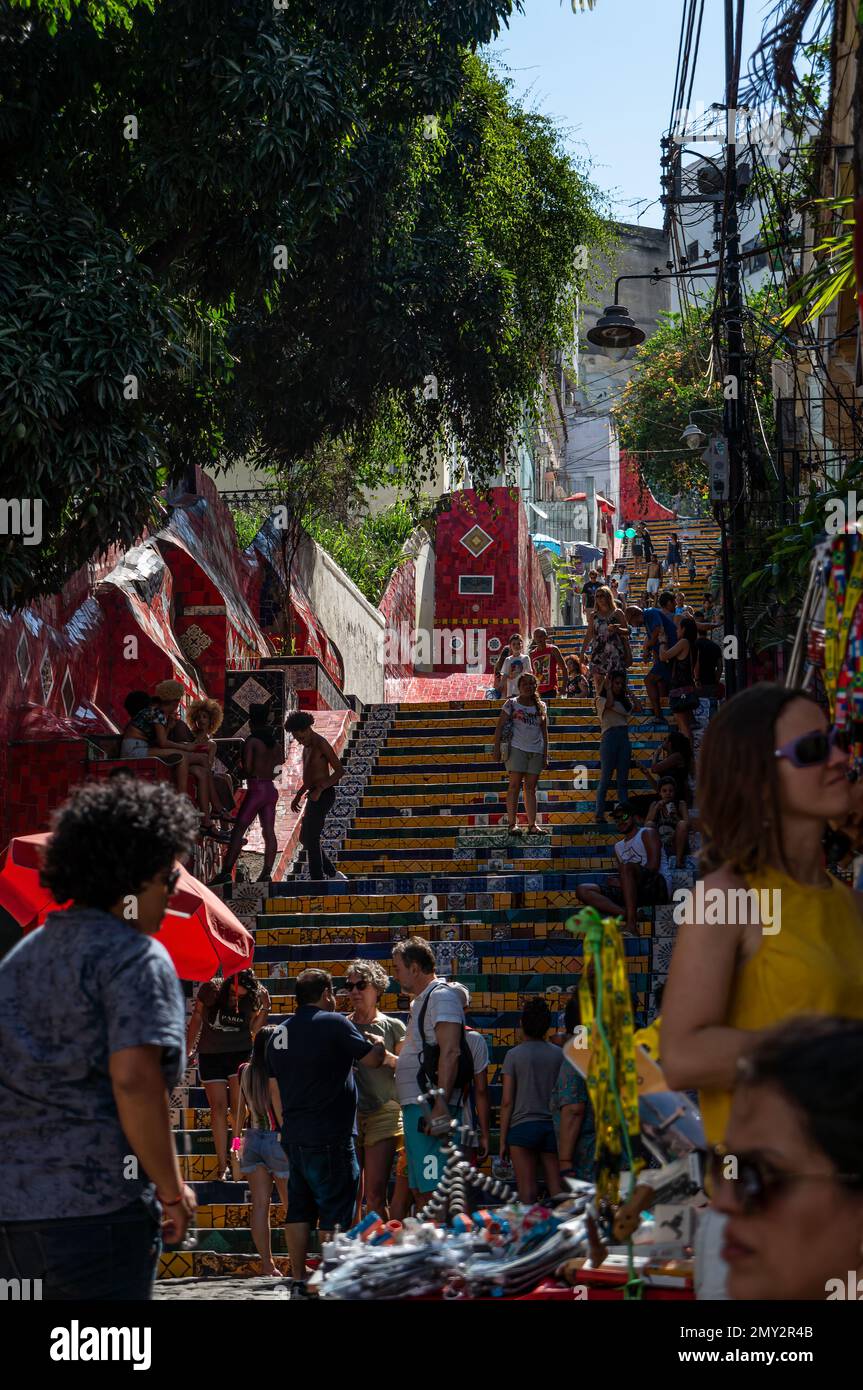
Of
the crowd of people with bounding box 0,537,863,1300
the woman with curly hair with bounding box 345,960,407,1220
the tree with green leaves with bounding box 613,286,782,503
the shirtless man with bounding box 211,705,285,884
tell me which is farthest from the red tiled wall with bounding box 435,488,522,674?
the crowd of people with bounding box 0,537,863,1300

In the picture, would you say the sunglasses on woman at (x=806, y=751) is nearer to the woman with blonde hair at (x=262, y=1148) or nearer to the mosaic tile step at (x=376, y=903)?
the woman with blonde hair at (x=262, y=1148)

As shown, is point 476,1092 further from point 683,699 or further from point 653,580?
point 653,580

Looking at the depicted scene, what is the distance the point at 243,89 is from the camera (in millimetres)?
12922

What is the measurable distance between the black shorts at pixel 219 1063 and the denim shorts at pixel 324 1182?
7.31 ft

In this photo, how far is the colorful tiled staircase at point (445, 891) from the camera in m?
12.2

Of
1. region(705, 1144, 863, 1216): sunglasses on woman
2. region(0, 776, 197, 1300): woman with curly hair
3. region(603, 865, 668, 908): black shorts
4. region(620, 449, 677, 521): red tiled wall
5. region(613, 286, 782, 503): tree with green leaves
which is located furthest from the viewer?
region(620, 449, 677, 521): red tiled wall

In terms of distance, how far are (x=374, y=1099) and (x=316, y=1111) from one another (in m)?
1.05

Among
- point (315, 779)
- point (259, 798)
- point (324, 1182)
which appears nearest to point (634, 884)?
point (315, 779)

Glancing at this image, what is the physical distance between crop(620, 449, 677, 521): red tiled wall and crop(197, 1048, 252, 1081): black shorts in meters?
49.1

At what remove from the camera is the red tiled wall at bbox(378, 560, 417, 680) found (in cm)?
3064

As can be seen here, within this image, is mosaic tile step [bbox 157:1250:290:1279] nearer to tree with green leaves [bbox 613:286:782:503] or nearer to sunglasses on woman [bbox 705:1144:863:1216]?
sunglasses on woman [bbox 705:1144:863:1216]

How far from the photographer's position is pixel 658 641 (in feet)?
66.9

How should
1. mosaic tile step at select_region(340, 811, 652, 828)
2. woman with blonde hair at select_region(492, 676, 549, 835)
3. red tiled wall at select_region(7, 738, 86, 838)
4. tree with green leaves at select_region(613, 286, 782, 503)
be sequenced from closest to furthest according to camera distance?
1. red tiled wall at select_region(7, 738, 86, 838)
2. woman with blonde hair at select_region(492, 676, 549, 835)
3. mosaic tile step at select_region(340, 811, 652, 828)
4. tree with green leaves at select_region(613, 286, 782, 503)
